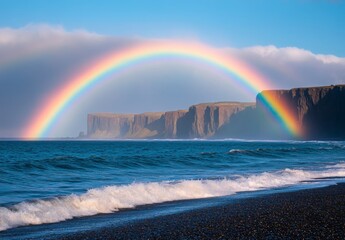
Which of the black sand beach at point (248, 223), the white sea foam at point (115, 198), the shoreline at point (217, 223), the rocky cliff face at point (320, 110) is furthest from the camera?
the rocky cliff face at point (320, 110)

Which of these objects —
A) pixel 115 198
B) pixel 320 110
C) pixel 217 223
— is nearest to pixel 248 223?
pixel 217 223

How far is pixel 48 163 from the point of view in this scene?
38.8 metres

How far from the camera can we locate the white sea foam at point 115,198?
45.6 ft

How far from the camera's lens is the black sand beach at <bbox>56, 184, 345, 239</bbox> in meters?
10.8

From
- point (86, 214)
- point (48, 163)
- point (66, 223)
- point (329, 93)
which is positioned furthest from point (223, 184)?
point (329, 93)

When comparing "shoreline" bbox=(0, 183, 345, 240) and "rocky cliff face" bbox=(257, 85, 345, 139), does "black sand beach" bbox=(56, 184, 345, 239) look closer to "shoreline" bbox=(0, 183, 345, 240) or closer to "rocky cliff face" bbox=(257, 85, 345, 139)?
"shoreline" bbox=(0, 183, 345, 240)

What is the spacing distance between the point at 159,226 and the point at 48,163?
28.3 meters

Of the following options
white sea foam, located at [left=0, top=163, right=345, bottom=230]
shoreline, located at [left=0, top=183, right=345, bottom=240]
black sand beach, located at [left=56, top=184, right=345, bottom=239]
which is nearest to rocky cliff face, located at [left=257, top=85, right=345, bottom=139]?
white sea foam, located at [left=0, top=163, right=345, bottom=230]

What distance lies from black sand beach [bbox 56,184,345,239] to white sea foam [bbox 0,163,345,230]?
9.48 ft

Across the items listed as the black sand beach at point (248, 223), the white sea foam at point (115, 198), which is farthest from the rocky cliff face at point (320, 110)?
the black sand beach at point (248, 223)

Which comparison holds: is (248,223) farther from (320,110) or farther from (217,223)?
(320,110)

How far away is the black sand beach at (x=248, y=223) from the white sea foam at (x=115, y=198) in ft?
9.48

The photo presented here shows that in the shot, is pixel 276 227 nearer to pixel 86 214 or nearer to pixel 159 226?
pixel 159 226

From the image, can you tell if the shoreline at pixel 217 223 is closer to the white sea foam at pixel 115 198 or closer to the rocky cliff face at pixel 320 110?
the white sea foam at pixel 115 198
